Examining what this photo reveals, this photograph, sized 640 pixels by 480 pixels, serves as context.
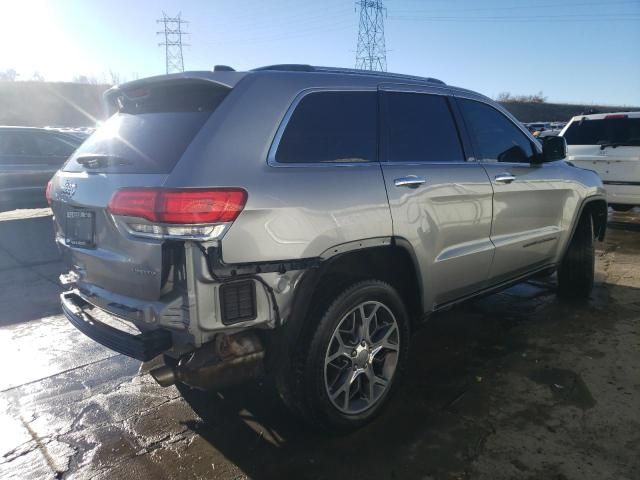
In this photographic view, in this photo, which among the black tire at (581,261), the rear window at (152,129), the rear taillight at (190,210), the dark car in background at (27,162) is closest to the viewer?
the rear taillight at (190,210)

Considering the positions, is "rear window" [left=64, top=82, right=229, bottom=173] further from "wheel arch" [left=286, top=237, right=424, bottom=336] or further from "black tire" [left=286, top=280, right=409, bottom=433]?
"black tire" [left=286, top=280, right=409, bottom=433]

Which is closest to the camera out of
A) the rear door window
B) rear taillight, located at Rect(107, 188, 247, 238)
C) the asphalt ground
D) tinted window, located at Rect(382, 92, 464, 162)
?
rear taillight, located at Rect(107, 188, 247, 238)

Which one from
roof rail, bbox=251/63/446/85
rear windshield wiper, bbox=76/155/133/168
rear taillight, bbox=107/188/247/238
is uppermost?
roof rail, bbox=251/63/446/85

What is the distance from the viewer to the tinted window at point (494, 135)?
371 cm

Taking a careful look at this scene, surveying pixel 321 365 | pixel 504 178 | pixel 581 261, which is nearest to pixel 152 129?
pixel 321 365

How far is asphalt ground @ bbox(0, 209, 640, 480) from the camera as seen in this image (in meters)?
2.54

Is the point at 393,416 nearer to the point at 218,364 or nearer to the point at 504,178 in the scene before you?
the point at 218,364

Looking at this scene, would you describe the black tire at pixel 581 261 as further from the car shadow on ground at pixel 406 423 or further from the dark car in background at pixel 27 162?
the dark car in background at pixel 27 162

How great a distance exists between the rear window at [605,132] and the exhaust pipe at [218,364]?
8.19m

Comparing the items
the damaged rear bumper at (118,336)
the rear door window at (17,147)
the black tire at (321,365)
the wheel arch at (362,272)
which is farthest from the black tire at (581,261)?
the rear door window at (17,147)

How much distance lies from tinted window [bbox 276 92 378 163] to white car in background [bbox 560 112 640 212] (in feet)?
21.8

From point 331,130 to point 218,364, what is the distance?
140cm

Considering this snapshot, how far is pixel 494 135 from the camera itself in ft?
12.9

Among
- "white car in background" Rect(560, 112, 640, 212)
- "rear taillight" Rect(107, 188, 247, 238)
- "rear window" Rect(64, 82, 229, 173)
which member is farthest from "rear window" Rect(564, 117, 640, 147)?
"rear taillight" Rect(107, 188, 247, 238)
